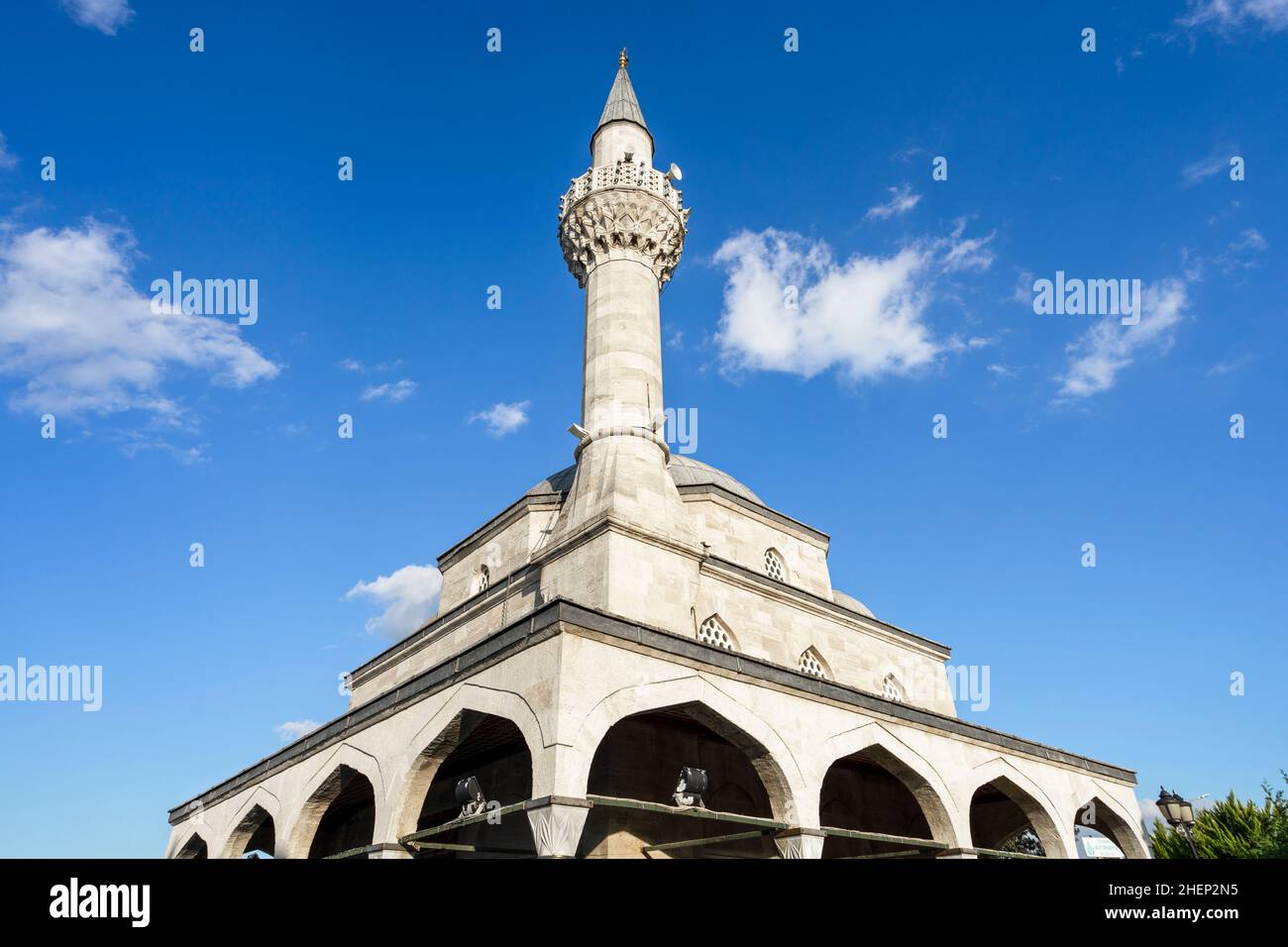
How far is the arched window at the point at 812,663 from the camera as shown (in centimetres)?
2097

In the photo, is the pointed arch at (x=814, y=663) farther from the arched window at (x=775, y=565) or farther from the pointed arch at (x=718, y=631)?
the pointed arch at (x=718, y=631)

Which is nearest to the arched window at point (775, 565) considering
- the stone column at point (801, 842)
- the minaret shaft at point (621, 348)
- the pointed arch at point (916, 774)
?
the minaret shaft at point (621, 348)

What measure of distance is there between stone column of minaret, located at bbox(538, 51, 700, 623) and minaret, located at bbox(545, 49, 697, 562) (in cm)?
2

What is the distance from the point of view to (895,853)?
53.0 feet

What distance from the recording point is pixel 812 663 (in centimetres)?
2127

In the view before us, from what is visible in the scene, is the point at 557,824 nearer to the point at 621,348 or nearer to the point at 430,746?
the point at 430,746

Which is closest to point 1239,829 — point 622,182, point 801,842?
point 801,842

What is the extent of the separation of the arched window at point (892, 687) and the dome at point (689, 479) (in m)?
5.52
